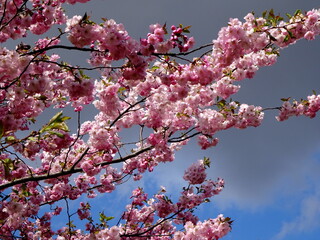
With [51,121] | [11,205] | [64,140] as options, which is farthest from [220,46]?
[11,205]

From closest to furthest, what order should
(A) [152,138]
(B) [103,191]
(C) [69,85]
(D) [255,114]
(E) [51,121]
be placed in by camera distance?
1. (E) [51,121]
2. (C) [69,85]
3. (A) [152,138]
4. (D) [255,114]
5. (B) [103,191]

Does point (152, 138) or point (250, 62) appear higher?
point (250, 62)

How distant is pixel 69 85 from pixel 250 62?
3600 mm

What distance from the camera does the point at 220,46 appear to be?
4.78 m

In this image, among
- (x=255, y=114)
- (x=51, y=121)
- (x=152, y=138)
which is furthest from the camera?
(x=255, y=114)

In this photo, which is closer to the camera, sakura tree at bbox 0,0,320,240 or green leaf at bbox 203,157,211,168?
sakura tree at bbox 0,0,320,240

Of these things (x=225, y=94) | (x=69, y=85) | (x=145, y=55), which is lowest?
(x=145, y=55)

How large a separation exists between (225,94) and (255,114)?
895mm

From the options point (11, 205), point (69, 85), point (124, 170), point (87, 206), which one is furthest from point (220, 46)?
point (87, 206)

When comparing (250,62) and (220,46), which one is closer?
(220,46)

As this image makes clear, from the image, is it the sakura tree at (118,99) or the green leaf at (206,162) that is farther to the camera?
the green leaf at (206,162)

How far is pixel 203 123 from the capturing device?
6.80 meters

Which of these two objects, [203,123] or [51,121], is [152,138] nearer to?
[203,123]

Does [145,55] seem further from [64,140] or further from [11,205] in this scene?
[11,205]
